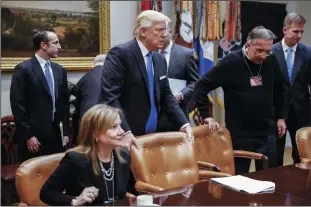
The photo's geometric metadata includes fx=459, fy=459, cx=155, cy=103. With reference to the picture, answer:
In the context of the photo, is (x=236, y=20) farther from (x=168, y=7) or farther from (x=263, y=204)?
(x=263, y=204)

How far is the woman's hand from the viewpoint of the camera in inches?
78.8

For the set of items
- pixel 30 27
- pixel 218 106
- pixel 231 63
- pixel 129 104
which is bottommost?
pixel 218 106

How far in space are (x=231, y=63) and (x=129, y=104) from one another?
3.20 ft

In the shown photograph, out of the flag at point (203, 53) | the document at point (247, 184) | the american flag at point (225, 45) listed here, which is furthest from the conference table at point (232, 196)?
the american flag at point (225, 45)

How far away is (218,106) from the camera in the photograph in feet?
20.8

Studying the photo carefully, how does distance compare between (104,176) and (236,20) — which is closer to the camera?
(104,176)

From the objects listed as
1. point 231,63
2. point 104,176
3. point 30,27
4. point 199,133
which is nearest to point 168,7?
point 30,27

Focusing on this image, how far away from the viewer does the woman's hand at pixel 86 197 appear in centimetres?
200

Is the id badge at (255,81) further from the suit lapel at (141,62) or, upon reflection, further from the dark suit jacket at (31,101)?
the dark suit jacket at (31,101)

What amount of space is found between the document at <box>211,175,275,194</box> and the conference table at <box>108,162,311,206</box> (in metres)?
0.03

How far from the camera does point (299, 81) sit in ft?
13.5

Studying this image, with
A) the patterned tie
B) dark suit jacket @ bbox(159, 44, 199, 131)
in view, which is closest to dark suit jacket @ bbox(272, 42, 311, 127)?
dark suit jacket @ bbox(159, 44, 199, 131)

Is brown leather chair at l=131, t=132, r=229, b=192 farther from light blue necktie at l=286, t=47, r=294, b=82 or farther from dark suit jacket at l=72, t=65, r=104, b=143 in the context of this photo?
light blue necktie at l=286, t=47, r=294, b=82

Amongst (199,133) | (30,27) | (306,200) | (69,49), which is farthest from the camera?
(69,49)
